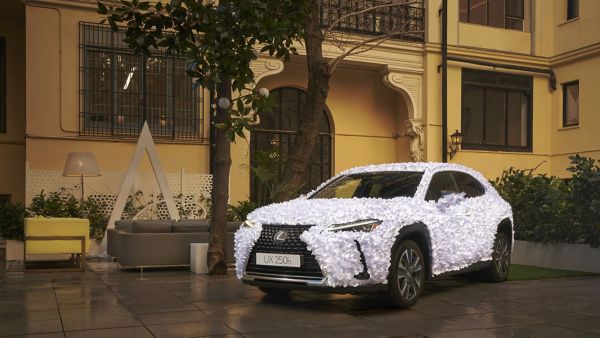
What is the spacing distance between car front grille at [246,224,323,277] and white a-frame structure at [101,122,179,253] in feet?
21.2

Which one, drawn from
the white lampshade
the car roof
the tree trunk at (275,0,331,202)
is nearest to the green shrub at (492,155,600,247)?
the car roof

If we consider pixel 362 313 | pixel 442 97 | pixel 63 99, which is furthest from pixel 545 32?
pixel 362 313

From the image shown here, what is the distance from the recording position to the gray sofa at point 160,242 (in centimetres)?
1038

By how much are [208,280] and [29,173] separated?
582cm

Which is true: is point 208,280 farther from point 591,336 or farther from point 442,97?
point 442,97

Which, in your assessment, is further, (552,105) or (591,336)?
(552,105)

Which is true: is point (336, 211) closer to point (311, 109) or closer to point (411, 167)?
point (411, 167)

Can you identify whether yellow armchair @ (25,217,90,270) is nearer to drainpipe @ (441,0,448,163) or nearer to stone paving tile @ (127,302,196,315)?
stone paving tile @ (127,302,196,315)

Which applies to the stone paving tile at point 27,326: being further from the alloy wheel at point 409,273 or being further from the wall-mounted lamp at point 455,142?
the wall-mounted lamp at point 455,142

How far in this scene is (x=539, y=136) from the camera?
19469mm

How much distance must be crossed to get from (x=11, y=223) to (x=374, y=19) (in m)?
10.2

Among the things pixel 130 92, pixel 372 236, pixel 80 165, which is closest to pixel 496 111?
pixel 130 92

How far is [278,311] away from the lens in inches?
267

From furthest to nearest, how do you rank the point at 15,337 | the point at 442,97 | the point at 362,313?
the point at 442,97 < the point at 362,313 < the point at 15,337
